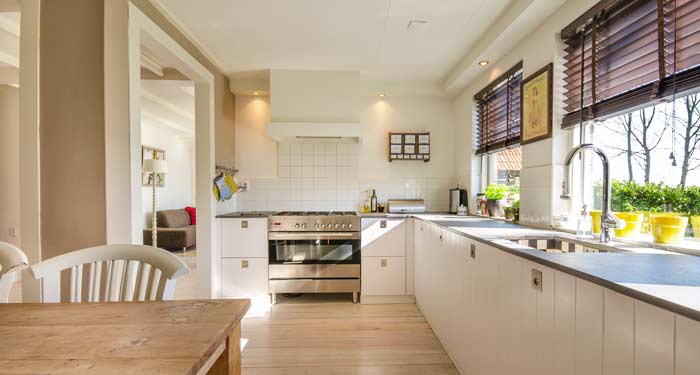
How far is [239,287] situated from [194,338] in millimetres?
2612

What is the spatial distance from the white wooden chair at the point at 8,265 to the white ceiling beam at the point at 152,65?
2.44 meters

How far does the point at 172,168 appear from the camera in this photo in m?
6.81

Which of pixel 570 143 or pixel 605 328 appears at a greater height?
pixel 570 143

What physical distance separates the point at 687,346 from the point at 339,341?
2.11 metres

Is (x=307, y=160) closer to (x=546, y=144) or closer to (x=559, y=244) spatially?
(x=546, y=144)

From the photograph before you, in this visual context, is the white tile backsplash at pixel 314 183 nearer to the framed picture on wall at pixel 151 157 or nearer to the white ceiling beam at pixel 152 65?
the white ceiling beam at pixel 152 65

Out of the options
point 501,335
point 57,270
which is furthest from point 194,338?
point 501,335

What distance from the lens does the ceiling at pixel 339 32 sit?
2182 mm

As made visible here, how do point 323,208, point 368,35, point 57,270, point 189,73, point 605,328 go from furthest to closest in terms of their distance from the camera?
point 323,208
point 189,73
point 368,35
point 57,270
point 605,328

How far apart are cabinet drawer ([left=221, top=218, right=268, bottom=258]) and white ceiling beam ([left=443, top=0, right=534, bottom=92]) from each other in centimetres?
242

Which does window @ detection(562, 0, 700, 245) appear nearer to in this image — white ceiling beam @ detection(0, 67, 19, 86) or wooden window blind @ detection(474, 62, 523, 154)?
wooden window blind @ detection(474, 62, 523, 154)

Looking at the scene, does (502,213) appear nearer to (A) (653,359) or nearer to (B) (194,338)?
(A) (653,359)

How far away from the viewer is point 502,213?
9.20 feet

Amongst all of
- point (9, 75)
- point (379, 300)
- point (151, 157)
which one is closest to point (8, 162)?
point (9, 75)
